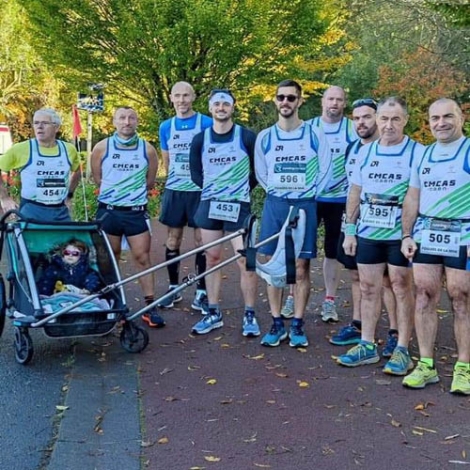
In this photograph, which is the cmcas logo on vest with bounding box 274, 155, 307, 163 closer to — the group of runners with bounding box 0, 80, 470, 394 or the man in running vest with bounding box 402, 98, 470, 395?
the group of runners with bounding box 0, 80, 470, 394

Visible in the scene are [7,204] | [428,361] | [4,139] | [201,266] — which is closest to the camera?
[428,361]

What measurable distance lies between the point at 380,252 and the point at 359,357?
2.86 ft

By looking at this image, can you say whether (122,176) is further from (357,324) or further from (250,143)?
(357,324)

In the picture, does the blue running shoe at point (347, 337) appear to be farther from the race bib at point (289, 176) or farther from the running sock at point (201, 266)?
the running sock at point (201, 266)

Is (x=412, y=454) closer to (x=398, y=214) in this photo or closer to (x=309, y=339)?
(x=398, y=214)

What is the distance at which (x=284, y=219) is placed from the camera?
6.18m

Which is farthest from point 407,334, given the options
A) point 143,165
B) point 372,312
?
point 143,165

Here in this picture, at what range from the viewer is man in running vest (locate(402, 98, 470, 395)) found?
4.99 meters

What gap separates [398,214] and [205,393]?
6.35 feet

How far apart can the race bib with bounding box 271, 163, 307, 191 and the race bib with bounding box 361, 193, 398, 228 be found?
724 mm

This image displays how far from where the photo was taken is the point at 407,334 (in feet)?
18.5

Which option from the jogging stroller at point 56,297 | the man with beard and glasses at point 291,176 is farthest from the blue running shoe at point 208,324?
the jogging stroller at point 56,297

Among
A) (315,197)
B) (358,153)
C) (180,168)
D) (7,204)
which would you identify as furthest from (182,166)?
(358,153)

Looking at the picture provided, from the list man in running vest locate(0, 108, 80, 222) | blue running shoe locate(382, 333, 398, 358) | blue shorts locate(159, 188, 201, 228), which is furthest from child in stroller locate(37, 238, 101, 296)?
blue running shoe locate(382, 333, 398, 358)
